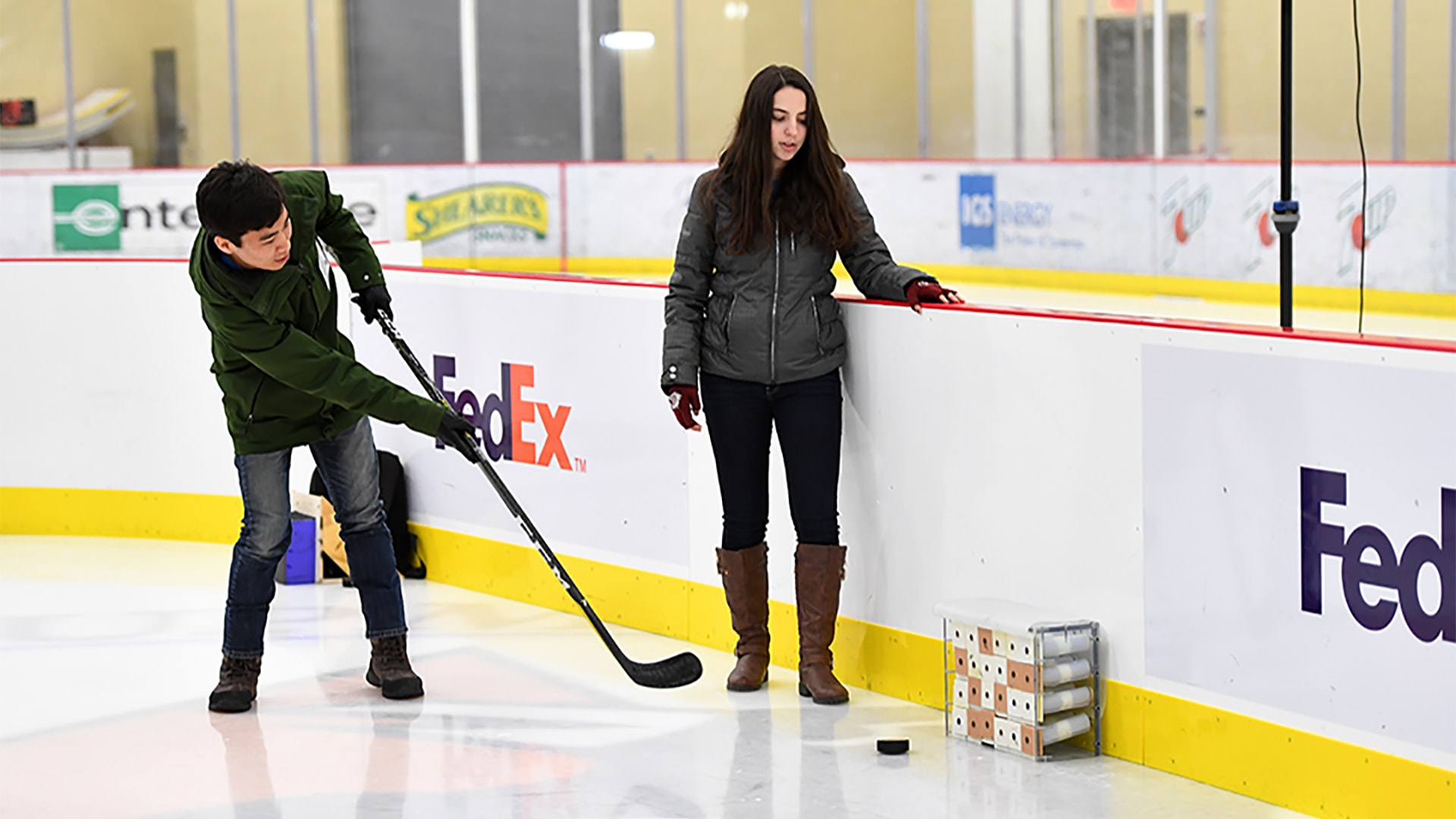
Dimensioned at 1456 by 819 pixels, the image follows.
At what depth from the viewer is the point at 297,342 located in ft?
13.1

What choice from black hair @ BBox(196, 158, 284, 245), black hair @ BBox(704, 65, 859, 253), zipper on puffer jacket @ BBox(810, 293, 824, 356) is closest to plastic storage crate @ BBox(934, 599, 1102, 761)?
zipper on puffer jacket @ BBox(810, 293, 824, 356)

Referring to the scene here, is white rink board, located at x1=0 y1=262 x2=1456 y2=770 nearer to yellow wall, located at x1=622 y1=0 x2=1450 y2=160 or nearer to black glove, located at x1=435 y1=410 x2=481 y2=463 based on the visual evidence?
black glove, located at x1=435 y1=410 x2=481 y2=463

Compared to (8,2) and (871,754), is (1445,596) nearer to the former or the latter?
(871,754)

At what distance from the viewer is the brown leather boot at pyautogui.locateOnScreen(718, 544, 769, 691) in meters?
4.42

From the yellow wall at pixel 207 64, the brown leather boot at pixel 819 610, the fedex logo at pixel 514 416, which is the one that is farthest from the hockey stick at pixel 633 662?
the yellow wall at pixel 207 64

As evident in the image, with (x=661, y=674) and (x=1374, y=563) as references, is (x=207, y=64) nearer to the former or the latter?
(x=661, y=674)

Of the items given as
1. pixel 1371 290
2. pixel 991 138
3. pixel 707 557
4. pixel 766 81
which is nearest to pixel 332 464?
pixel 707 557

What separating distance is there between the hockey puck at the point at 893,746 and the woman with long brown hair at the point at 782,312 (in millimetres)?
407

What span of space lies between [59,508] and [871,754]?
3969mm

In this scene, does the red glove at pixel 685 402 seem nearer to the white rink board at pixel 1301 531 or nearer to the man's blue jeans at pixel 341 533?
the man's blue jeans at pixel 341 533

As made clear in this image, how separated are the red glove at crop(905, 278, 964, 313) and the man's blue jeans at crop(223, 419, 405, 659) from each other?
1.32 meters

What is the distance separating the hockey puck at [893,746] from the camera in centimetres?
388

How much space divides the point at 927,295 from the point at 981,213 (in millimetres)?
10621

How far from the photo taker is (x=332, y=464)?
4.41 metres
